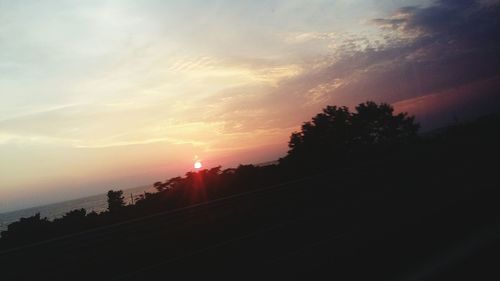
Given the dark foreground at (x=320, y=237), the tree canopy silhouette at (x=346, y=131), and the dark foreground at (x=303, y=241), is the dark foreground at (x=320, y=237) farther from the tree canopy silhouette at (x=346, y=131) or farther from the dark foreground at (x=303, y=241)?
the tree canopy silhouette at (x=346, y=131)

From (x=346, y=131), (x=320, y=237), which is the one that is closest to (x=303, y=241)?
(x=320, y=237)

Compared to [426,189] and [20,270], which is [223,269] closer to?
[20,270]

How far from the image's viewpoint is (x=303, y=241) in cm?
919

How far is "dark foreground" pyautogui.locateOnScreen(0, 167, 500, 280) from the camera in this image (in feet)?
19.4

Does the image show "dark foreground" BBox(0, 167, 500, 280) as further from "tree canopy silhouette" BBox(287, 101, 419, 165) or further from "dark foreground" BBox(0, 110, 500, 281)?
"tree canopy silhouette" BBox(287, 101, 419, 165)

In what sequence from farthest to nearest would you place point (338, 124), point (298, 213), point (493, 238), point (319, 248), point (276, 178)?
point (338, 124) < point (276, 178) < point (298, 213) < point (319, 248) < point (493, 238)

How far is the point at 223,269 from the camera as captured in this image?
8062 millimetres

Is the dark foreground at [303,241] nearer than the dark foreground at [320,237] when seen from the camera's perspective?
Yes

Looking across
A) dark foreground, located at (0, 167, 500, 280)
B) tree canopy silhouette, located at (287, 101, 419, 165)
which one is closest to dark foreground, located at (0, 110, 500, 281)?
dark foreground, located at (0, 167, 500, 280)

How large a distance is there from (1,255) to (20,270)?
85 centimetres

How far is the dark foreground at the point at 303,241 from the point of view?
590cm

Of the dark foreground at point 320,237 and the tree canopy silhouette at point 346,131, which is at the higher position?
the tree canopy silhouette at point 346,131

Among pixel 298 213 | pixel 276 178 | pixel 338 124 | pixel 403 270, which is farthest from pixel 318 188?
pixel 338 124

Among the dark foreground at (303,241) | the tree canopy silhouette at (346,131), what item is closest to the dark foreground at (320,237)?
the dark foreground at (303,241)
